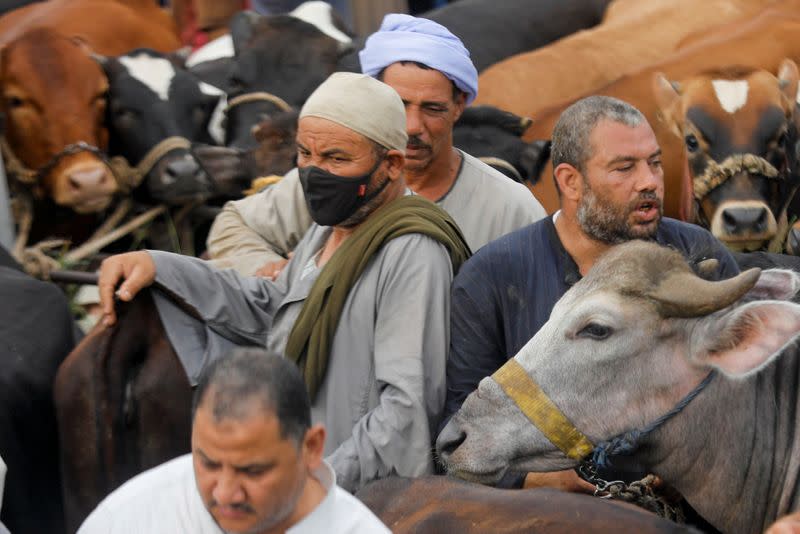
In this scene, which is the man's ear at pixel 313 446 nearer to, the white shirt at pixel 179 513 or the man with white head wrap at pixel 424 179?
the white shirt at pixel 179 513

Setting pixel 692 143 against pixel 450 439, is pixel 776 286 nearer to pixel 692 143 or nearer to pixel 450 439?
pixel 450 439

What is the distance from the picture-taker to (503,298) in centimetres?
432

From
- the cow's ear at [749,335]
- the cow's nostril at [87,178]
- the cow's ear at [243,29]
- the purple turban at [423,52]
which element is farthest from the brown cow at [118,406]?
the cow's ear at [243,29]

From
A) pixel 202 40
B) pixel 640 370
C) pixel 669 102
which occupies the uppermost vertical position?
pixel 640 370

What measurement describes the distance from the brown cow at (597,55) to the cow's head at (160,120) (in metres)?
1.28

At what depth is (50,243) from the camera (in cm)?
599

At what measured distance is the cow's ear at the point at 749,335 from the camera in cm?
370

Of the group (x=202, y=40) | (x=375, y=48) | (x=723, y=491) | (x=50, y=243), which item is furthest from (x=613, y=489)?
(x=202, y=40)

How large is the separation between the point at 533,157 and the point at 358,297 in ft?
6.73

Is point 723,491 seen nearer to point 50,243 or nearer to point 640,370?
point 640,370

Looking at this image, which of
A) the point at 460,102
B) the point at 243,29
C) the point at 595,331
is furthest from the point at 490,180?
the point at 243,29

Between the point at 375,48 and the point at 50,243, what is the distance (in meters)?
1.58

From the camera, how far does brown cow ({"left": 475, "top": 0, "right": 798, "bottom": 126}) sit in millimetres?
7562

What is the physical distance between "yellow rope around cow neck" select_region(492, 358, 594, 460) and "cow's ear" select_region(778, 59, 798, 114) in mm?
2730
